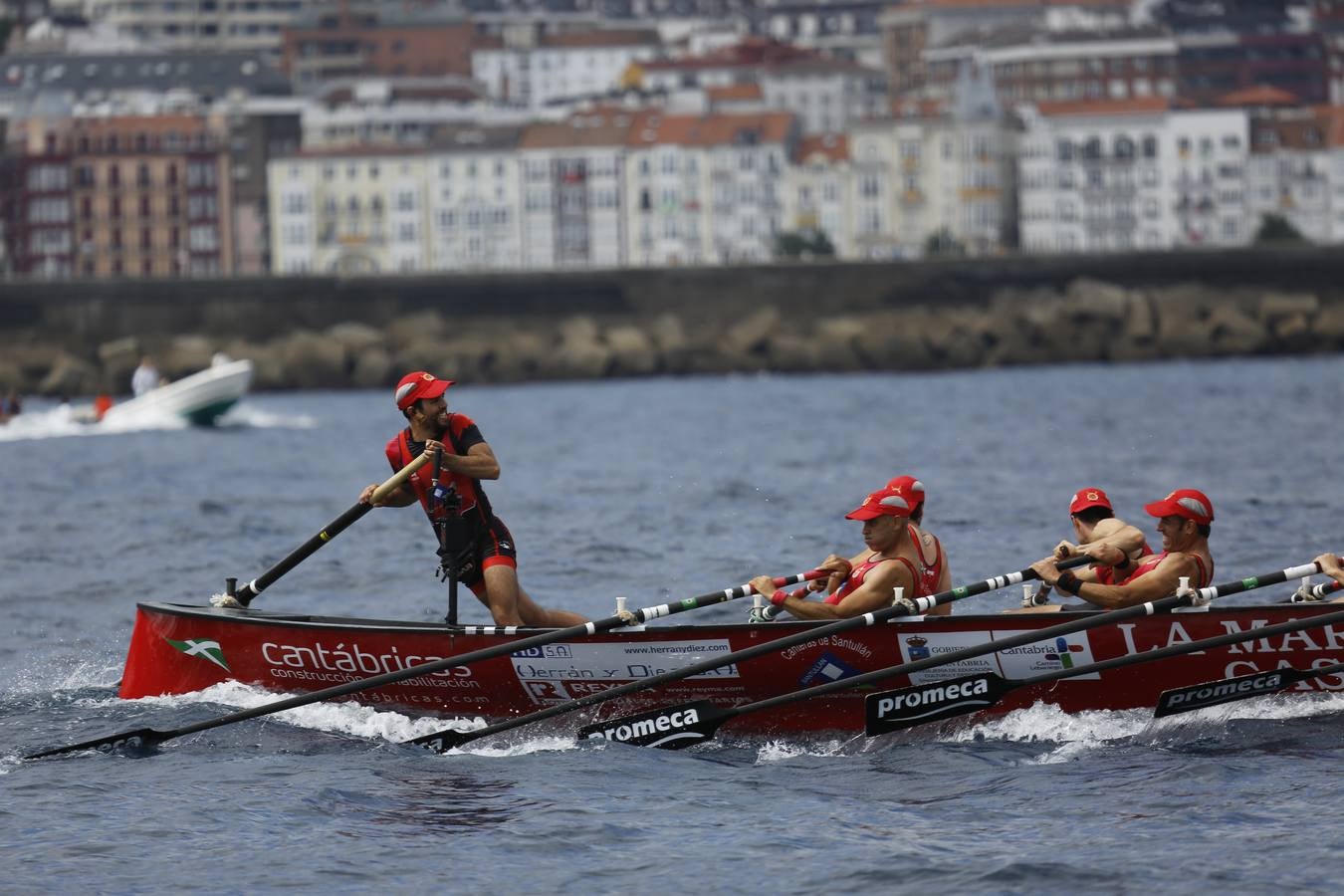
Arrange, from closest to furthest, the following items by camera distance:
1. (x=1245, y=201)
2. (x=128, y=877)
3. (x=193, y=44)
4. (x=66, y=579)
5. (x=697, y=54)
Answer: (x=128, y=877) < (x=66, y=579) < (x=1245, y=201) < (x=697, y=54) < (x=193, y=44)

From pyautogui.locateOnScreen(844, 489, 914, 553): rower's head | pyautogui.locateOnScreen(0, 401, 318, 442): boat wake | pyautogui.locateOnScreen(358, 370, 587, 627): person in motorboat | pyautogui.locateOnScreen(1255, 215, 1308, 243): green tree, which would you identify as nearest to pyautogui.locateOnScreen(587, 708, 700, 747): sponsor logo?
pyautogui.locateOnScreen(358, 370, 587, 627): person in motorboat

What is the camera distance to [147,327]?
3147 inches

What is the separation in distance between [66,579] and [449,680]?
10.3 m

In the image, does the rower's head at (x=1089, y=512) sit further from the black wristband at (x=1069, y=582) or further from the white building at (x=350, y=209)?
the white building at (x=350, y=209)

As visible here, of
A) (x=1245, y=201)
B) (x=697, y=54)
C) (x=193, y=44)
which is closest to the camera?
(x=1245, y=201)

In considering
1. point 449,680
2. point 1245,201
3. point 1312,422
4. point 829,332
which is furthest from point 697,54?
point 449,680

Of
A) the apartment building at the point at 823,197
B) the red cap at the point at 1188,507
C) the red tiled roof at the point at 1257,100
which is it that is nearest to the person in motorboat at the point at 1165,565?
the red cap at the point at 1188,507

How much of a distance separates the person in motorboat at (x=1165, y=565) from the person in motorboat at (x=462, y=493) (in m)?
2.96

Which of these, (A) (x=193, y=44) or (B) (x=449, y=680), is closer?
(B) (x=449, y=680)

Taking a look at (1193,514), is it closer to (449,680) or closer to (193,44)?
(449,680)

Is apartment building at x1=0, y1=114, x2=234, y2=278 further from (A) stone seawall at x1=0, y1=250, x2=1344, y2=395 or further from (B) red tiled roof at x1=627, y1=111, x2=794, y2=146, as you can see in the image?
(A) stone seawall at x1=0, y1=250, x2=1344, y2=395

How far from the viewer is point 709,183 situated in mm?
126062

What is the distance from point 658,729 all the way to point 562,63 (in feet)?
479

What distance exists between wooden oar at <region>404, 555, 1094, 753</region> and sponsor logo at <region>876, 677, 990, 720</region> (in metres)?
0.48
